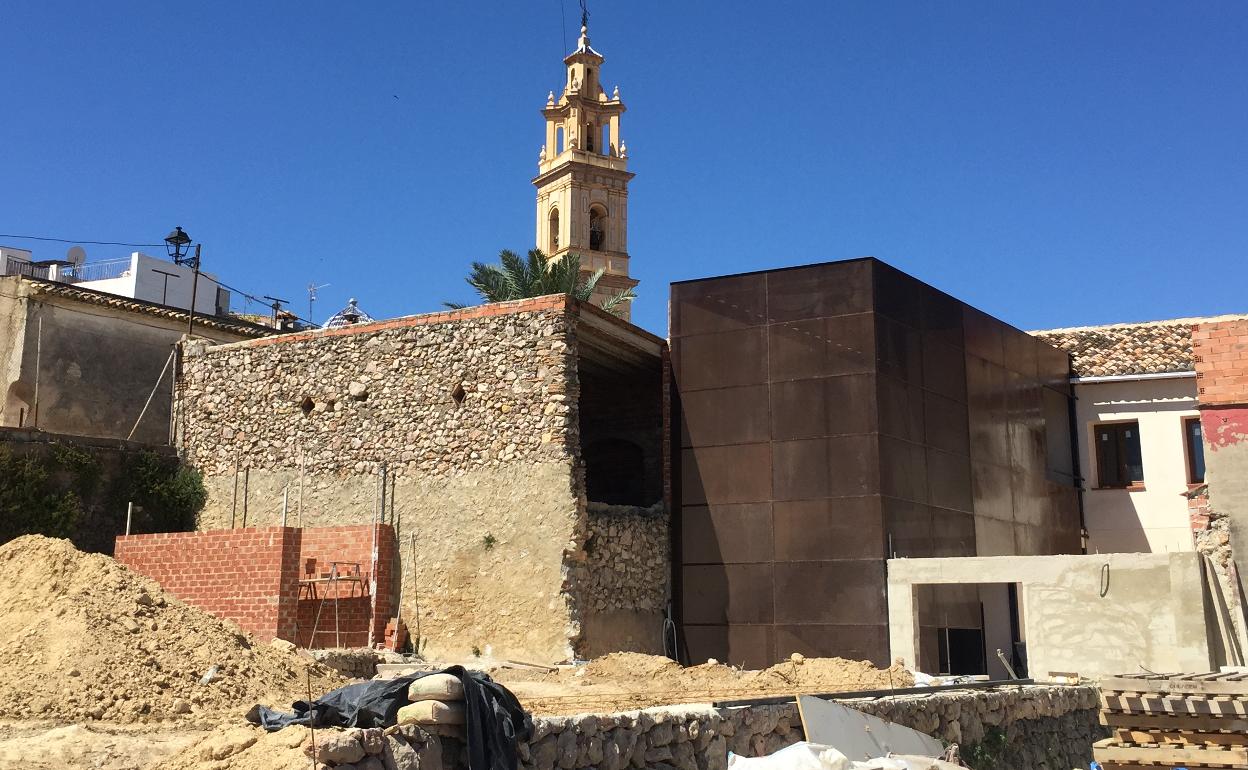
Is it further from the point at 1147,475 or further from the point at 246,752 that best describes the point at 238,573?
the point at 1147,475

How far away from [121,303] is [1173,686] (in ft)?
68.1

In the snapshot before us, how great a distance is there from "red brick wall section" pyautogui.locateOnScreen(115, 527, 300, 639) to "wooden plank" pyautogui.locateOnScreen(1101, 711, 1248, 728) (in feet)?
38.7

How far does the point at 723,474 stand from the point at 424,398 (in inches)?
203

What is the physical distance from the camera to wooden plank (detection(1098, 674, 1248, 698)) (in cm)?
1062

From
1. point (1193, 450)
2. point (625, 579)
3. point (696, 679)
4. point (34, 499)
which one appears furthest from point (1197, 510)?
point (34, 499)

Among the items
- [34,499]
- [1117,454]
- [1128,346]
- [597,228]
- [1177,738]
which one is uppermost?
[597,228]

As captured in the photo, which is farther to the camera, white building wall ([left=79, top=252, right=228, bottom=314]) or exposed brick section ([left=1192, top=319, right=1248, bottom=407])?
white building wall ([left=79, top=252, right=228, bottom=314])

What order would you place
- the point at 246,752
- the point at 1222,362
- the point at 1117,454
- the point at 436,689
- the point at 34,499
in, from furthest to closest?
the point at 1117,454 < the point at 1222,362 < the point at 34,499 < the point at 436,689 < the point at 246,752

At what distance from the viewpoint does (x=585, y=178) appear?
48.2 m

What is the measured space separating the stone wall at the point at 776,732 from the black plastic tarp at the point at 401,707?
0.65 feet

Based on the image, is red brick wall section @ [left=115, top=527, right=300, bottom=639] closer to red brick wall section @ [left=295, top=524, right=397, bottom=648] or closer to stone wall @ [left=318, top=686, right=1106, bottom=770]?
red brick wall section @ [left=295, top=524, right=397, bottom=648]

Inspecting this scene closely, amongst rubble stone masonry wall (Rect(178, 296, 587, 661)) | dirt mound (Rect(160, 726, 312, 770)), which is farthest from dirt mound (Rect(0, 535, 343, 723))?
rubble stone masonry wall (Rect(178, 296, 587, 661))

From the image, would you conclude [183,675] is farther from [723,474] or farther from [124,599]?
[723,474]

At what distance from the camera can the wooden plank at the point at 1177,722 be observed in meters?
10.3
